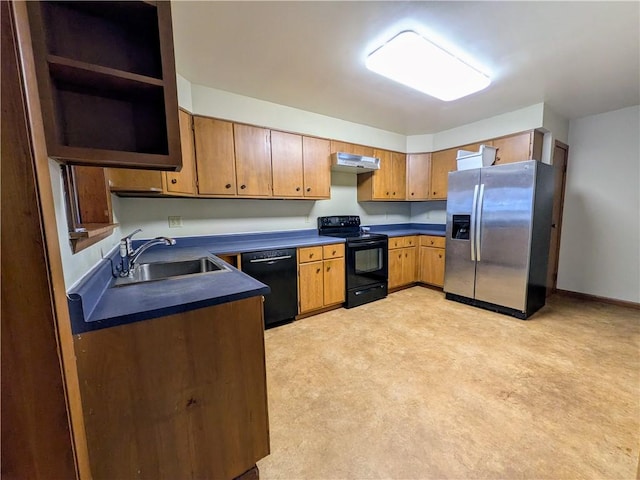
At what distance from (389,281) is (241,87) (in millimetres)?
3004

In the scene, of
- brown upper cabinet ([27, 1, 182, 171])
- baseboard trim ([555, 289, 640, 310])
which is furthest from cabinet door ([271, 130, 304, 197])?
baseboard trim ([555, 289, 640, 310])

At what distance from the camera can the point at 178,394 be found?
1.01 metres

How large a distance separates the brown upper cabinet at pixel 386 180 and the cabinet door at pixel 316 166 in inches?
31.4

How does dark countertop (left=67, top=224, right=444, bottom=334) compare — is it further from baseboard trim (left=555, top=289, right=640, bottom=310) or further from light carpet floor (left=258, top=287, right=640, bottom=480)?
baseboard trim (left=555, top=289, right=640, bottom=310)

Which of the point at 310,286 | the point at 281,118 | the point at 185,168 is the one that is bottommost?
the point at 310,286

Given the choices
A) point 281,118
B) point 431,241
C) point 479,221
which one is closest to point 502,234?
point 479,221

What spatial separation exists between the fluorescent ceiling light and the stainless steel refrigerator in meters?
1.04

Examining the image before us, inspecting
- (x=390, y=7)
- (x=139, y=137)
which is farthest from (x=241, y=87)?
(x=139, y=137)

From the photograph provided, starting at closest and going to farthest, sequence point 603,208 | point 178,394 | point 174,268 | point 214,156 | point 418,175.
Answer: point 178,394 < point 174,268 < point 214,156 < point 603,208 < point 418,175

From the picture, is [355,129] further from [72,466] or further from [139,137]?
[72,466]

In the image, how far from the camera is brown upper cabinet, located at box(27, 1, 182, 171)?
738mm

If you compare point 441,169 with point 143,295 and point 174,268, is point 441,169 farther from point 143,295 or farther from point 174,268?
point 143,295

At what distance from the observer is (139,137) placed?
0.92m

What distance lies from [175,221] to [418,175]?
11.6 ft
